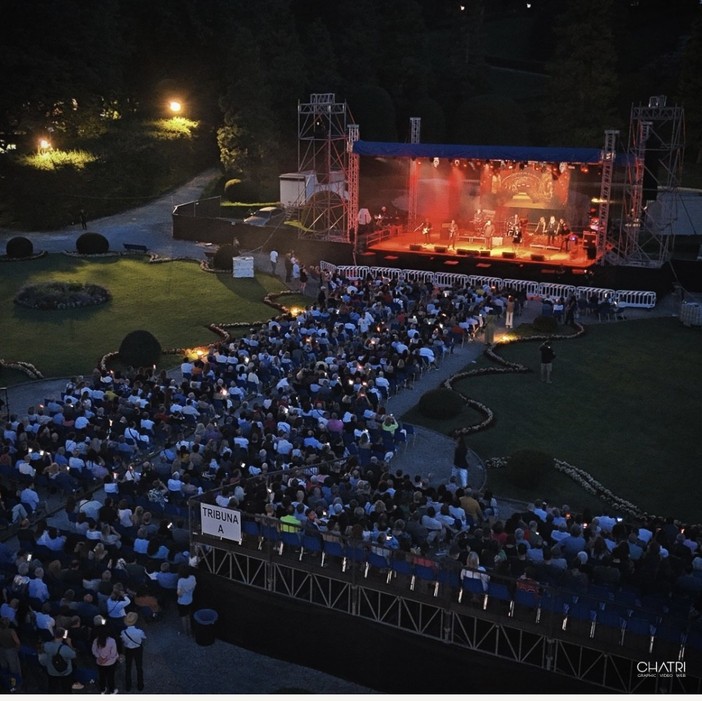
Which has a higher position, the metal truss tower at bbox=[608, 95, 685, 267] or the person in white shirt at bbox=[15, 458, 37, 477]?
A: the metal truss tower at bbox=[608, 95, 685, 267]

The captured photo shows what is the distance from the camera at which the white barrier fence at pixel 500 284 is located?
34969mm

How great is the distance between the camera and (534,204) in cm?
4375

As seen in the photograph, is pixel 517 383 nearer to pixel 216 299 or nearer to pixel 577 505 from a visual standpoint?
pixel 577 505

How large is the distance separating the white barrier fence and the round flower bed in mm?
9929

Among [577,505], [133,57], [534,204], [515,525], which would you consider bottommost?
[577,505]

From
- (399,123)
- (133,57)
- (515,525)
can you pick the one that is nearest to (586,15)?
(399,123)

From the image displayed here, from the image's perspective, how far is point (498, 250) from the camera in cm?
4047

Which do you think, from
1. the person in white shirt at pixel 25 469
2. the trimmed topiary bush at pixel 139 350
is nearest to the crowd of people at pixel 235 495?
the person in white shirt at pixel 25 469

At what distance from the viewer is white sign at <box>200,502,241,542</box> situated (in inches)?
583

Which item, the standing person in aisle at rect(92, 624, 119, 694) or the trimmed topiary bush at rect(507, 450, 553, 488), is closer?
the standing person in aisle at rect(92, 624, 119, 694)

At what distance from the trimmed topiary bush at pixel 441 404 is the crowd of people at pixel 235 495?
45.5 inches

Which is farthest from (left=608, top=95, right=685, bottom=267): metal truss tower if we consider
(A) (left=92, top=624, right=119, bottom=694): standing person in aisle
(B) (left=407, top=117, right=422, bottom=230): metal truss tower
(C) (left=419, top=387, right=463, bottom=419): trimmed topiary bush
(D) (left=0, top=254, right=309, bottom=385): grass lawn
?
(A) (left=92, top=624, right=119, bottom=694): standing person in aisle

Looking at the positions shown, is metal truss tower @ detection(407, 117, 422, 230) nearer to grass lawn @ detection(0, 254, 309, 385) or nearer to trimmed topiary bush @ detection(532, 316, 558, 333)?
grass lawn @ detection(0, 254, 309, 385)

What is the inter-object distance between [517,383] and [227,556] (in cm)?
1336
